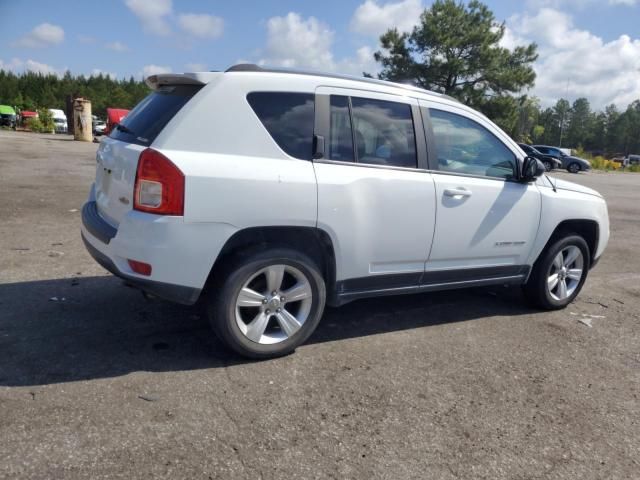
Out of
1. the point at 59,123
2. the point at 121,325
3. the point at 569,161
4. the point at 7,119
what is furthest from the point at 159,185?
the point at 7,119

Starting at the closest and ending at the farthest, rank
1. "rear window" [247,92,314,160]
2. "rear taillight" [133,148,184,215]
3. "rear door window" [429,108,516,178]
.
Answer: "rear taillight" [133,148,184,215] < "rear window" [247,92,314,160] < "rear door window" [429,108,516,178]

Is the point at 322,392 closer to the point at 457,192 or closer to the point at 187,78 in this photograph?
the point at 457,192

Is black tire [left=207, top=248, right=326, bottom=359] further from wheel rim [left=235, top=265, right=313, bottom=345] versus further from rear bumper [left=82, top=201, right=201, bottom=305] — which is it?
rear bumper [left=82, top=201, right=201, bottom=305]

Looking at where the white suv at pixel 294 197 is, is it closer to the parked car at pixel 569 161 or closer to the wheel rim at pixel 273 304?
the wheel rim at pixel 273 304

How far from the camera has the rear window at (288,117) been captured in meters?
3.50

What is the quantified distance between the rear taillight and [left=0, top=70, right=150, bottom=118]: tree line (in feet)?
244

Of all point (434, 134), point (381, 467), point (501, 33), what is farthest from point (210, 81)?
point (501, 33)

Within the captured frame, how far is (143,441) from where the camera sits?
2.67 metres

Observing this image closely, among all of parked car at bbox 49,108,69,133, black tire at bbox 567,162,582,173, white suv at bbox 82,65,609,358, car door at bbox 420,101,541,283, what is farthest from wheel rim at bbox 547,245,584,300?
parked car at bbox 49,108,69,133

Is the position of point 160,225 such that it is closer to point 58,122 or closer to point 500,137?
point 500,137

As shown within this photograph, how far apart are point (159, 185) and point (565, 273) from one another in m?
3.99

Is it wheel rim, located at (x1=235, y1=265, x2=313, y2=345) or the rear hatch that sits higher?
the rear hatch

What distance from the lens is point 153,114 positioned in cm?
356

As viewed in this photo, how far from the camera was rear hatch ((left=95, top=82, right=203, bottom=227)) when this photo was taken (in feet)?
11.0
